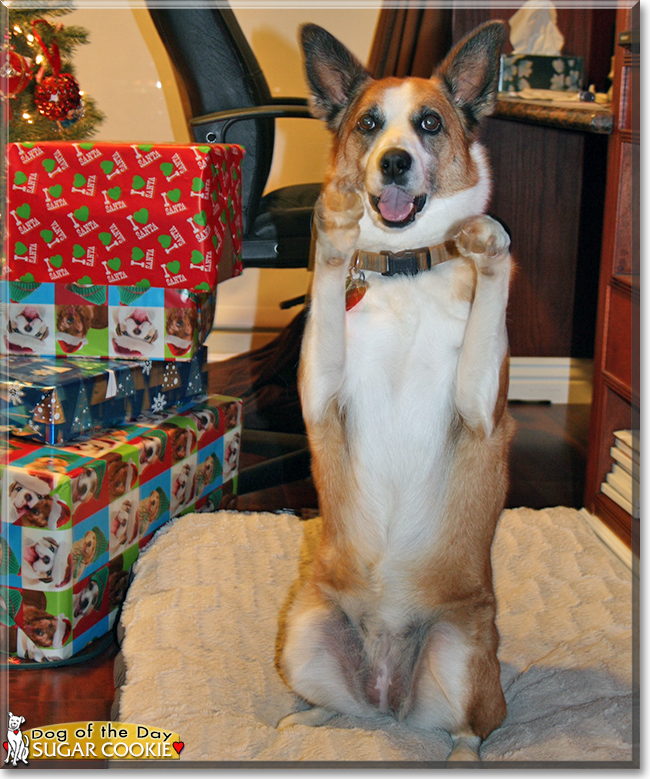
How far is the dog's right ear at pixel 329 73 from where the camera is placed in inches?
59.8

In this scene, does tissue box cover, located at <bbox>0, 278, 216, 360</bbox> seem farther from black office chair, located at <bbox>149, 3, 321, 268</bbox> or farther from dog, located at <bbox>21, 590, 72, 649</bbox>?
dog, located at <bbox>21, 590, 72, 649</bbox>

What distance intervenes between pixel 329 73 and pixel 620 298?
1.06 metres

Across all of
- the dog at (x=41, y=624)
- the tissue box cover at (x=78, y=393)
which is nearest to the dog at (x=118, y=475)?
the tissue box cover at (x=78, y=393)

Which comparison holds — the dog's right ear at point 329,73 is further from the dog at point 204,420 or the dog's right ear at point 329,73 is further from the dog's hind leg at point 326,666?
the dog's hind leg at point 326,666

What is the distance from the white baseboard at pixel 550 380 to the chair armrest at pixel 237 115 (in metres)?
2.10

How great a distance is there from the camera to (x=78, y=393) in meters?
1.69

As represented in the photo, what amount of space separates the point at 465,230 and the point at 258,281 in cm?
337

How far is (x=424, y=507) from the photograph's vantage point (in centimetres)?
139

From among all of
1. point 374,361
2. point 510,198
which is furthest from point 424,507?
point 510,198

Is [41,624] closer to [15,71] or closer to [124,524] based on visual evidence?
[124,524]

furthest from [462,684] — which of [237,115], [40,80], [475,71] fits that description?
[40,80]

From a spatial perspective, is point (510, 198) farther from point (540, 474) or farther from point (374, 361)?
point (374, 361)

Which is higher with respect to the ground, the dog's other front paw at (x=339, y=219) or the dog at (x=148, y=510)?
the dog's other front paw at (x=339, y=219)

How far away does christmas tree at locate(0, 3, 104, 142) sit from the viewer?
2.16m
